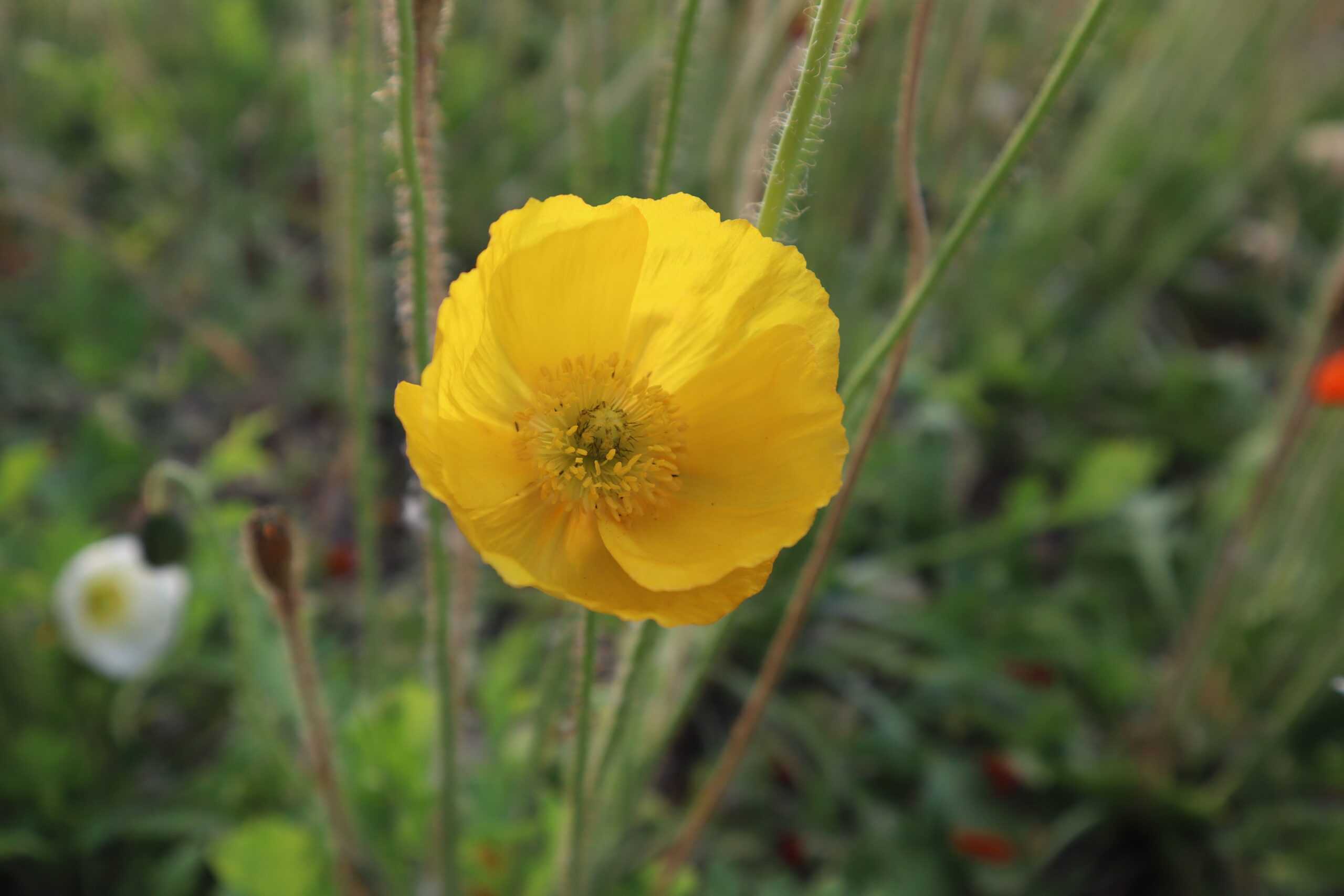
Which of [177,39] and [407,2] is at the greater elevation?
[407,2]

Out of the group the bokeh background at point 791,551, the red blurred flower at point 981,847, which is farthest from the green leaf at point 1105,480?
the red blurred flower at point 981,847

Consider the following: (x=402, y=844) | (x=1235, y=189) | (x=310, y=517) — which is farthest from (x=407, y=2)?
(x=1235, y=189)

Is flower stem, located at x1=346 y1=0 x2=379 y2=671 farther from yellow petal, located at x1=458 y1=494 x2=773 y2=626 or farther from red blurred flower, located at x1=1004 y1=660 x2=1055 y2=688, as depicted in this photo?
red blurred flower, located at x1=1004 y1=660 x2=1055 y2=688

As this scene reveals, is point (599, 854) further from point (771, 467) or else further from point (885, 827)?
point (885, 827)

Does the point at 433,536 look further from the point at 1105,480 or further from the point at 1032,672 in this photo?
the point at 1032,672

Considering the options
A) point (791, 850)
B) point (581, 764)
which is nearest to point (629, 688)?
point (581, 764)

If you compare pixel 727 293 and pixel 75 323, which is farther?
pixel 75 323
